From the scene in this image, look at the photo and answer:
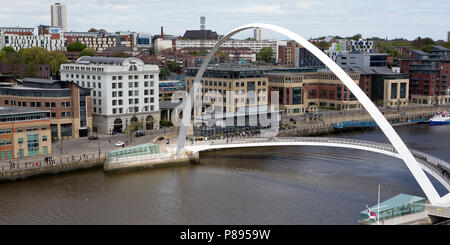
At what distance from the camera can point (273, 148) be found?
1302 inches

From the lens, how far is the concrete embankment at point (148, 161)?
26.6 m

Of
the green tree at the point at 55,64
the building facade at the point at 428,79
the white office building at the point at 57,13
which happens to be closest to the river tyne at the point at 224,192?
the building facade at the point at 428,79

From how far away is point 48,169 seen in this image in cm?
2573

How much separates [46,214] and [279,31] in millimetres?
10970

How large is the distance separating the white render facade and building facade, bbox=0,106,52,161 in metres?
6.66

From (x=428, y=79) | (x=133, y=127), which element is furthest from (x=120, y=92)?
(x=428, y=79)

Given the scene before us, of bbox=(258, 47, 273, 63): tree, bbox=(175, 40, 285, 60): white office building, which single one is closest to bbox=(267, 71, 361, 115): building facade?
bbox=(258, 47, 273, 63): tree

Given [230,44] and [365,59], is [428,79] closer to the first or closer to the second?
[365,59]

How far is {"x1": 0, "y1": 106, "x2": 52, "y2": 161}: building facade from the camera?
27.0m

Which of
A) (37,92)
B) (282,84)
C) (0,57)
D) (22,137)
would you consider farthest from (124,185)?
(0,57)

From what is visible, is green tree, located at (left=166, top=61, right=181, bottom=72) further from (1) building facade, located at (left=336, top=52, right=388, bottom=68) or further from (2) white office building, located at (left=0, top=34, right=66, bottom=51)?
(1) building facade, located at (left=336, top=52, right=388, bottom=68)

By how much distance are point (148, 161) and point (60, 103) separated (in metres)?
8.06

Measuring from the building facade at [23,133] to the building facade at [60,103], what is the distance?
3293 millimetres

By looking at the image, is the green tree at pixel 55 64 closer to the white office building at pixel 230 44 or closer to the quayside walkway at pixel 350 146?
the quayside walkway at pixel 350 146
